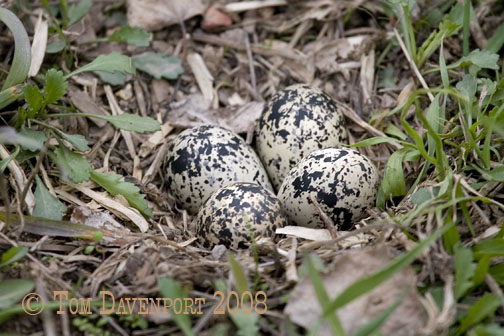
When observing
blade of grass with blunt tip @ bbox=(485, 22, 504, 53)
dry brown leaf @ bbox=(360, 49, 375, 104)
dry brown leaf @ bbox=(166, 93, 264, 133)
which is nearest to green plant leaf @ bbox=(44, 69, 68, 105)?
dry brown leaf @ bbox=(166, 93, 264, 133)

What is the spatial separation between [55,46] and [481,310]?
2.58 meters

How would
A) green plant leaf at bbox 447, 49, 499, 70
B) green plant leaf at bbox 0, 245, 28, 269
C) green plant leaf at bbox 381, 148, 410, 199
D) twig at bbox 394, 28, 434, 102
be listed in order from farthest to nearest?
twig at bbox 394, 28, 434, 102, green plant leaf at bbox 447, 49, 499, 70, green plant leaf at bbox 381, 148, 410, 199, green plant leaf at bbox 0, 245, 28, 269

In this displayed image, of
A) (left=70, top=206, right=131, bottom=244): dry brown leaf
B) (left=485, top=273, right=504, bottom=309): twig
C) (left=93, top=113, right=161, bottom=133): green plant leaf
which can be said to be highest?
(left=93, top=113, right=161, bottom=133): green plant leaf

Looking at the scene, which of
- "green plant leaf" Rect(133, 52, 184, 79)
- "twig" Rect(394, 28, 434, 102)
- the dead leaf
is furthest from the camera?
the dead leaf

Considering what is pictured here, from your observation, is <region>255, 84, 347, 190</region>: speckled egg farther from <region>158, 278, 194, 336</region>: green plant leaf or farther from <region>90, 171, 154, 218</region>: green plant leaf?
<region>158, 278, 194, 336</region>: green plant leaf

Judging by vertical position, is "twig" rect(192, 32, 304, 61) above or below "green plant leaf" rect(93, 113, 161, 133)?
above

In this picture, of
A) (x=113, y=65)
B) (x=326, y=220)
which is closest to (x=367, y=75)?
(x=326, y=220)

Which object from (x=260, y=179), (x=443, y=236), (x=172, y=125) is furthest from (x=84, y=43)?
(x=443, y=236)

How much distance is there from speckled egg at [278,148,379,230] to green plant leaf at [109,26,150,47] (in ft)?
4.04

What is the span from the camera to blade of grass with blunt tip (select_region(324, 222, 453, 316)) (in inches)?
67.9

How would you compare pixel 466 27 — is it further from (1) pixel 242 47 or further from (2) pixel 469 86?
(1) pixel 242 47

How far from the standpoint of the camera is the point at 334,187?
256 cm

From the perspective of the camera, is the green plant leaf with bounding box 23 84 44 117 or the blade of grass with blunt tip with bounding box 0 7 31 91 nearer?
the green plant leaf with bounding box 23 84 44 117

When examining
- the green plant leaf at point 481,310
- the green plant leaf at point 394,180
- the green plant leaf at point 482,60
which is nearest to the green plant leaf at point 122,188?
the green plant leaf at point 394,180
